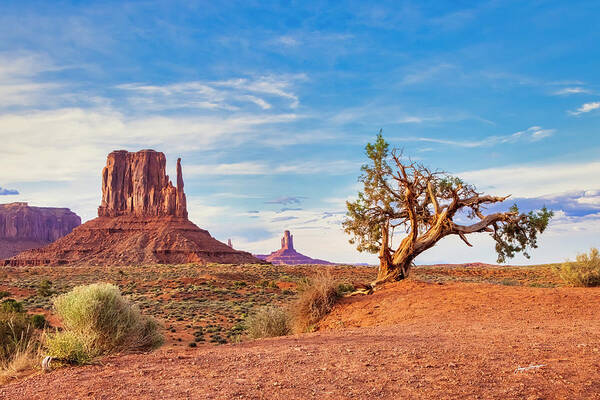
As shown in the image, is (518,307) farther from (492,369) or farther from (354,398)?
(354,398)

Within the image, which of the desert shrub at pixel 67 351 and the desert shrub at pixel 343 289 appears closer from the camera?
the desert shrub at pixel 67 351

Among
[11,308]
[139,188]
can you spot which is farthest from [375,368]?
[139,188]

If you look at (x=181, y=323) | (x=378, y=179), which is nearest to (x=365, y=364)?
(x=378, y=179)

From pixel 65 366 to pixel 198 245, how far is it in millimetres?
99110

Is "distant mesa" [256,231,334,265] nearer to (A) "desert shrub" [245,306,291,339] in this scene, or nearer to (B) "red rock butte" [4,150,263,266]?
(B) "red rock butte" [4,150,263,266]

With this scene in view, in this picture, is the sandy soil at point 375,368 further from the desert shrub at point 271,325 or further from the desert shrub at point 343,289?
the desert shrub at point 343,289

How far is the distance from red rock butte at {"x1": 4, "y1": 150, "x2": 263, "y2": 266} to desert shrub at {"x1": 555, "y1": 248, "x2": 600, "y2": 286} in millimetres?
83008

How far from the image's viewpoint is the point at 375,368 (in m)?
6.95

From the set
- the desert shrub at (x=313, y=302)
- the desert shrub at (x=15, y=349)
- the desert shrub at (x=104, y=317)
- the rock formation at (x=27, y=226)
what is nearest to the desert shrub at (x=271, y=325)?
the desert shrub at (x=313, y=302)

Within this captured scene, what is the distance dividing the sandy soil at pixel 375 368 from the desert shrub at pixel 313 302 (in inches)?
169

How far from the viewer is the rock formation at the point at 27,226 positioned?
537ft

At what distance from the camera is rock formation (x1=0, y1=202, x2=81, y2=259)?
163750 millimetres

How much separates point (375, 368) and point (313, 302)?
349 inches

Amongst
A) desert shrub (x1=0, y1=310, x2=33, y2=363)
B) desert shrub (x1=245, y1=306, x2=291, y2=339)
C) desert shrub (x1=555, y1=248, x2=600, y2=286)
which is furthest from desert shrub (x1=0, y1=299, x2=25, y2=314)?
desert shrub (x1=555, y1=248, x2=600, y2=286)
